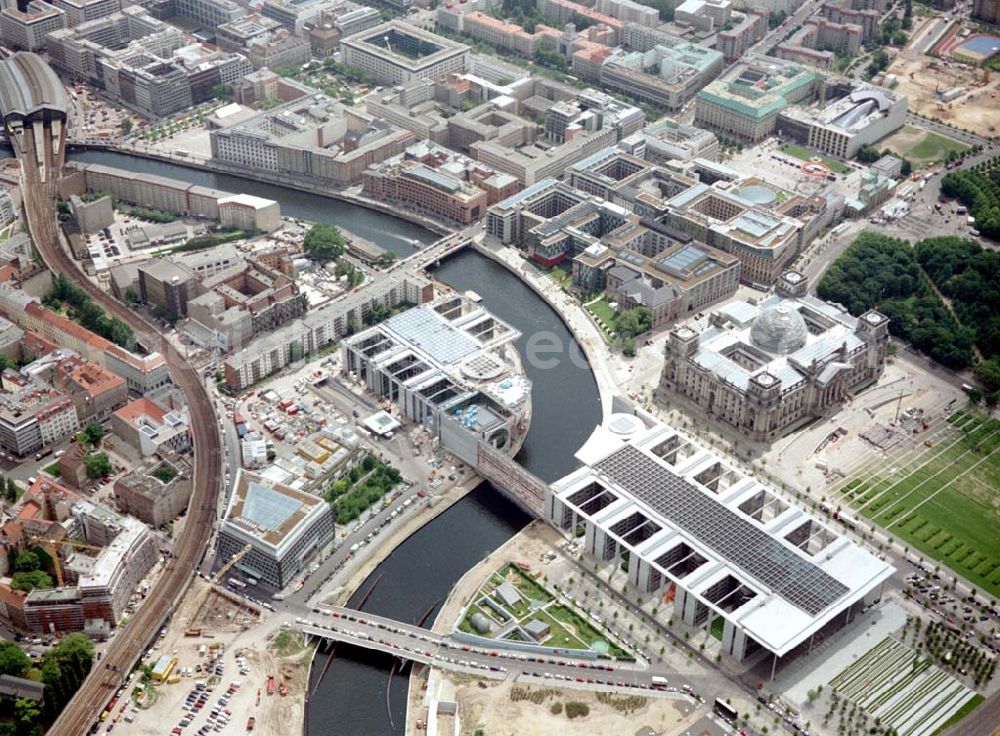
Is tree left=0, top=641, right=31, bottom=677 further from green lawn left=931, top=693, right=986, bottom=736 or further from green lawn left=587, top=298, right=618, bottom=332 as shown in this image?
green lawn left=587, top=298, right=618, bottom=332

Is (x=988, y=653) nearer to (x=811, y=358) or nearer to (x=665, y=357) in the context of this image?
(x=811, y=358)

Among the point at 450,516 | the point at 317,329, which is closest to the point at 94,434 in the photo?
the point at 317,329

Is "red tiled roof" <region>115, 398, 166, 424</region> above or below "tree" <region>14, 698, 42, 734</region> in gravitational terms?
above

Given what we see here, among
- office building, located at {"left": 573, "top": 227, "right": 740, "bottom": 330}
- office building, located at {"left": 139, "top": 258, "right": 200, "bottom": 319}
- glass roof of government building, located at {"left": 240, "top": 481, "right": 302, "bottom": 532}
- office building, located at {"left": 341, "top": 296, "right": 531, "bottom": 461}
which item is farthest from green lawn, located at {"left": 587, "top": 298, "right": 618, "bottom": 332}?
glass roof of government building, located at {"left": 240, "top": 481, "right": 302, "bottom": 532}

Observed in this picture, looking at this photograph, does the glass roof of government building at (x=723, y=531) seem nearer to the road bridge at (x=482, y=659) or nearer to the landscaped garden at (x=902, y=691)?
the landscaped garden at (x=902, y=691)

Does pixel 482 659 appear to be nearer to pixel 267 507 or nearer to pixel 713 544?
pixel 713 544

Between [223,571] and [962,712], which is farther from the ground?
[223,571]
